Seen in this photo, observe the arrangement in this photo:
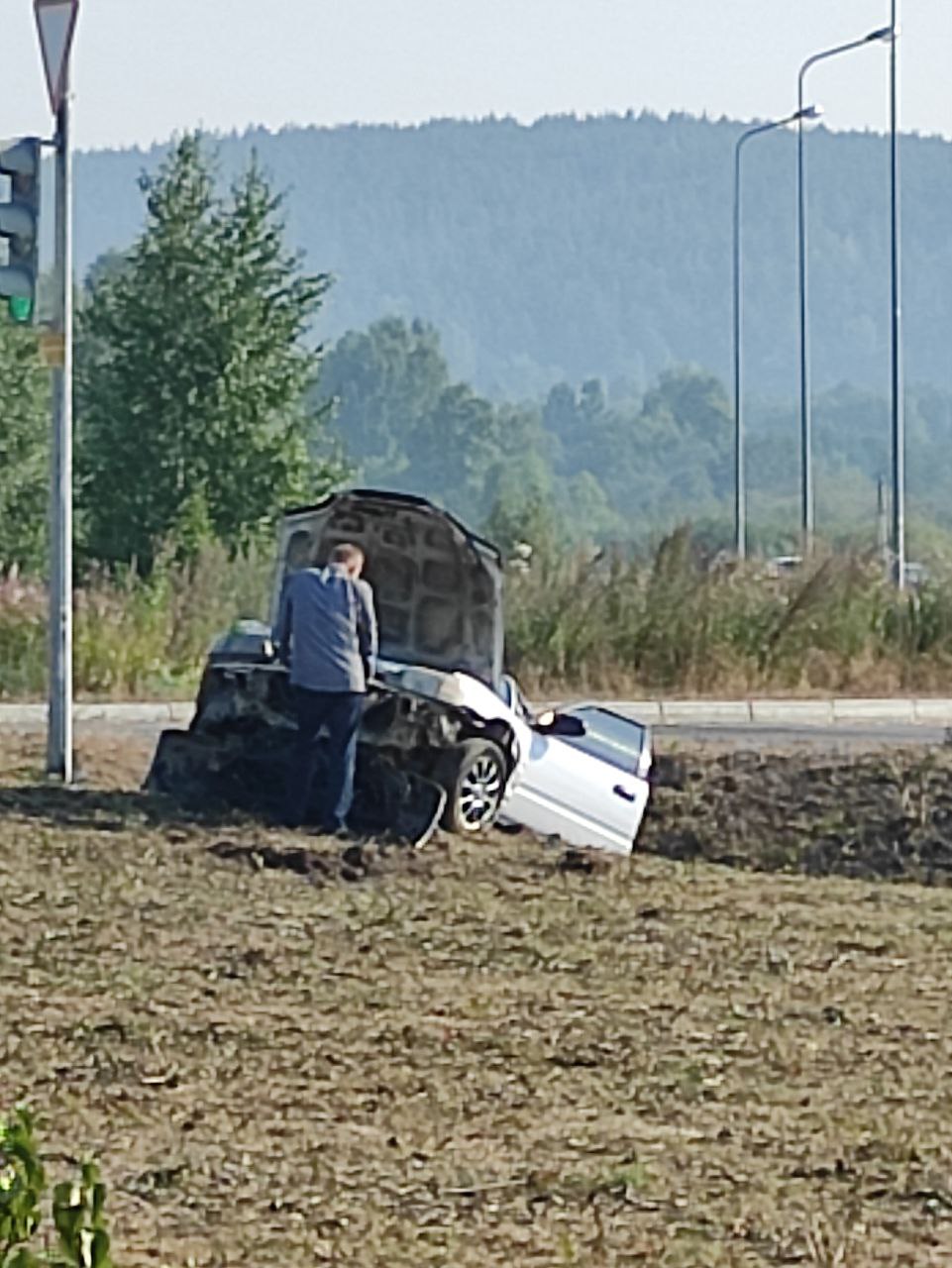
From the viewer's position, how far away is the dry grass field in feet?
20.3

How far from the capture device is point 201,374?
38188 mm

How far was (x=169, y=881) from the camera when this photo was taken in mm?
11141

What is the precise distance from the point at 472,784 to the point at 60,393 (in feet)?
11.2

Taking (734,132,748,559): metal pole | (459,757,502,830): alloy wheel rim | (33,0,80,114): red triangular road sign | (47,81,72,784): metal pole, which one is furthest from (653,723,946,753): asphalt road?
(734,132,748,559): metal pole

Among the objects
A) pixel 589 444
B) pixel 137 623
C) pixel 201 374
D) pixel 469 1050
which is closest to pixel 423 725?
pixel 469 1050

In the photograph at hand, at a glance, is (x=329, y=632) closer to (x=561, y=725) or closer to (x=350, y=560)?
(x=350, y=560)

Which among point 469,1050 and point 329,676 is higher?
point 329,676

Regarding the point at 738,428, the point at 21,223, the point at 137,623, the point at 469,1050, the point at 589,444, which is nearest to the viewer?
the point at 469,1050

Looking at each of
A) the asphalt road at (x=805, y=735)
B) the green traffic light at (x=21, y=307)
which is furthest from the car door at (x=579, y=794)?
the asphalt road at (x=805, y=735)

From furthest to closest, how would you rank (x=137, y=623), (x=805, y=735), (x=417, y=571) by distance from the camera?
(x=137, y=623) → (x=805, y=735) → (x=417, y=571)

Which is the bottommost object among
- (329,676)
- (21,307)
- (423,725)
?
(423,725)

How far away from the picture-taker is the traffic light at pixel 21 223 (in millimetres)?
13805

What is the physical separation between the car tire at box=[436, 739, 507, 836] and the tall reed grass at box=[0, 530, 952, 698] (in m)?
12.5

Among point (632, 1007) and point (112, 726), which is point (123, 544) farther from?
point (632, 1007)
